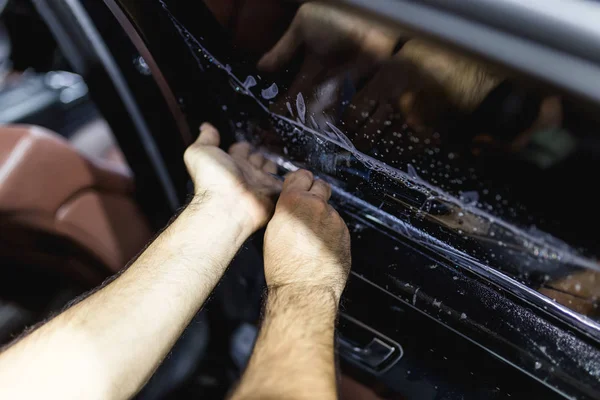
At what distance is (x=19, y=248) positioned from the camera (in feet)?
5.70

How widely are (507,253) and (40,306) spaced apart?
6.65 feet

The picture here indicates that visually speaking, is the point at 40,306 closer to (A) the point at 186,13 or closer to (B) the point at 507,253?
(A) the point at 186,13

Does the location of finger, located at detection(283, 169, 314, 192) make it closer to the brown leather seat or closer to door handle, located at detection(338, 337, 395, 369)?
door handle, located at detection(338, 337, 395, 369)

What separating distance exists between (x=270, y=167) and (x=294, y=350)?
503 mm

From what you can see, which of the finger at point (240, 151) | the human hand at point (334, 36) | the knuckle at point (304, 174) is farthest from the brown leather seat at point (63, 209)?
the human hand at point (334, 36)

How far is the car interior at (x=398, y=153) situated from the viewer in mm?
619

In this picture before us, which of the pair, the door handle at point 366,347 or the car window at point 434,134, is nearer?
the car window at point 434,134

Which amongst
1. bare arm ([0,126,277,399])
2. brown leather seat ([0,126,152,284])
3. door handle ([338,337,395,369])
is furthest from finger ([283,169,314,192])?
brown leather seat ([0,126,152,284])

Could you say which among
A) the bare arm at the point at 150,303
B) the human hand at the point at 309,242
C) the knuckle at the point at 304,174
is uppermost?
the knuckle at the point at 304,174

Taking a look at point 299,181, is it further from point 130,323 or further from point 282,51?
point 130,323

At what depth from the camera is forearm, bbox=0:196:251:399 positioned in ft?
3.23

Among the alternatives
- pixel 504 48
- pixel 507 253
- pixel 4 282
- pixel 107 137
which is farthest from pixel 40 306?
pixel 504 48

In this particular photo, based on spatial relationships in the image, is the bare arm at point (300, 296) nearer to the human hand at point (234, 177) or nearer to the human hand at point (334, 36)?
the human hand at point (234, 177)

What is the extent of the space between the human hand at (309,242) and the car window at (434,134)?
75 mm
